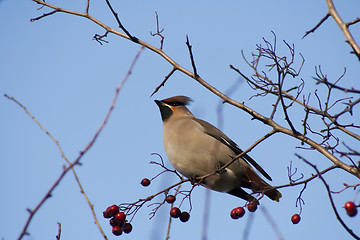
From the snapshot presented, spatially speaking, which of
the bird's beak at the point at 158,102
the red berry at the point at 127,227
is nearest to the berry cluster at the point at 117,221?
the red berry at the point at 127,227

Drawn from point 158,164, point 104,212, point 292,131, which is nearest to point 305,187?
point 292,131

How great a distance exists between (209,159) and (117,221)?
130 cm

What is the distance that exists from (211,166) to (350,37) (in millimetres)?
2089

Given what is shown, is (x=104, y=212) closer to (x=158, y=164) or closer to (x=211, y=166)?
(x=158, y=164)

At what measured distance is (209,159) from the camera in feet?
14.4

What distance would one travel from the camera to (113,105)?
6.69 ft

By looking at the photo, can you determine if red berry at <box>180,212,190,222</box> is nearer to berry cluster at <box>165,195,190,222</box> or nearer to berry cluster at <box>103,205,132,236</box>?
berry cluster at <box>165,195,190,222</box>

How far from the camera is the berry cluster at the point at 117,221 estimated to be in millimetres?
3348

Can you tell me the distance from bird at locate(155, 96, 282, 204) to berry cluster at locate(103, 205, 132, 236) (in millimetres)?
1060

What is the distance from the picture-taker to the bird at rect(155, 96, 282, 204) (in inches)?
174

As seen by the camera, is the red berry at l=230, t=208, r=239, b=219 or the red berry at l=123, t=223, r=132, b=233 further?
the red berry at l=230, t=208, r=239, b=219

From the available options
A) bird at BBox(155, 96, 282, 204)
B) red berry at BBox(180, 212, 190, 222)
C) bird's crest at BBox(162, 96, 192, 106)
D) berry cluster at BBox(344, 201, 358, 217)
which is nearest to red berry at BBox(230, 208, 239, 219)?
red berry at BBox(180, 212, 190, 222)

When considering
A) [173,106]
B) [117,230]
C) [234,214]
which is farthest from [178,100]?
[117,230]

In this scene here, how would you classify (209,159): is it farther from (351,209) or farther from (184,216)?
(351,209)
